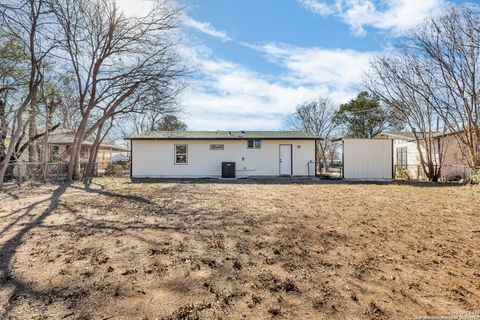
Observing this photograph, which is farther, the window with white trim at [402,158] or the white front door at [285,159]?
the window with white trim at [402,158]

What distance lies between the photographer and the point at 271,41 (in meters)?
12.6

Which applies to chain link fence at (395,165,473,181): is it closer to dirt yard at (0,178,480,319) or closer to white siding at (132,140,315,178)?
white siding at (132,140,315,178)

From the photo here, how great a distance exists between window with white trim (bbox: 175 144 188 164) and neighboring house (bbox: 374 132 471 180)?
1308 centimetres

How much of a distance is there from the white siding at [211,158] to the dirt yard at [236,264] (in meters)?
9.58

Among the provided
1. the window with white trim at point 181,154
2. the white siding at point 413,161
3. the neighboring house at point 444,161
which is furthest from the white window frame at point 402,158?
the window with white trim at point 181,154

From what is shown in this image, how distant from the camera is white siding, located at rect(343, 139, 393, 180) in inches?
603

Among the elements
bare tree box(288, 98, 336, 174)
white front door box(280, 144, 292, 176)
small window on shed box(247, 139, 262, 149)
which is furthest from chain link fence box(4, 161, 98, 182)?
bare tree box(288, 98, 336, 174)

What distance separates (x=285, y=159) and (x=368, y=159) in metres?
4.39

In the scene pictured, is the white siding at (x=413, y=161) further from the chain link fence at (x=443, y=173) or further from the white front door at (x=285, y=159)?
the white front door at (x=285, y=159)

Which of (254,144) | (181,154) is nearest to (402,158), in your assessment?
(254,144)

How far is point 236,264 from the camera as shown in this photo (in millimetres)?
3373

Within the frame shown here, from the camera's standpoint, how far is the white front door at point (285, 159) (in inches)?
632

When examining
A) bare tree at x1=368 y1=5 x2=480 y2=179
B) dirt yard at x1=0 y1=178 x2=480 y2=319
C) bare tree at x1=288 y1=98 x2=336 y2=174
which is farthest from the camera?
bare tree at x1=288 y1=98 x2=336 y2=174

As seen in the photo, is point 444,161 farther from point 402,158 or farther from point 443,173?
point 402,158
